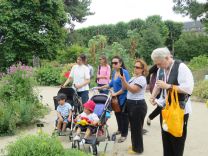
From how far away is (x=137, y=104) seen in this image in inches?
271

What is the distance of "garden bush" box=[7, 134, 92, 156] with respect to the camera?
17.3 feet

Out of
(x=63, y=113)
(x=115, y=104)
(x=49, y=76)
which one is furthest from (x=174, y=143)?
(x=49, y=76)

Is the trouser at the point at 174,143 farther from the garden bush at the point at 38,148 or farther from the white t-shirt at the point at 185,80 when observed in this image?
the garden bush at the point at 38,148

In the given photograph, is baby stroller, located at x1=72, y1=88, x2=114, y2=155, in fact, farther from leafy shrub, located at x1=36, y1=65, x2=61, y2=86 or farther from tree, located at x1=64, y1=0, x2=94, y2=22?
tree, located at x1=64, y1=0, x2=94, y2=22

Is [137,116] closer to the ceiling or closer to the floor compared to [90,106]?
closer to the floor

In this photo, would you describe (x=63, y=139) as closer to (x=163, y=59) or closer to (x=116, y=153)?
(x=116, y=153)

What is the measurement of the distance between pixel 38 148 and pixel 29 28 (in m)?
18.5

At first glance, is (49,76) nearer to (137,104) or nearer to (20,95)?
(20,95)

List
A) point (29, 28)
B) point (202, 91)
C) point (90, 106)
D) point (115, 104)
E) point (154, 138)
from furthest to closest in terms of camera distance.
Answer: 1. point (29, 28)
2. point (202, 91)
3. point (154, 138)
4. point (115, 104)
5. point (90, 106)

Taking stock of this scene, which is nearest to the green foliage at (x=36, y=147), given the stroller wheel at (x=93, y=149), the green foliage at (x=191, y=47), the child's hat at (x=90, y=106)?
the stroller wheel at (x=93, y=149)

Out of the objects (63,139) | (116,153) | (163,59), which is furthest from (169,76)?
(63,139)

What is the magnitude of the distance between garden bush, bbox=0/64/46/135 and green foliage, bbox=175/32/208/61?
1338 inches

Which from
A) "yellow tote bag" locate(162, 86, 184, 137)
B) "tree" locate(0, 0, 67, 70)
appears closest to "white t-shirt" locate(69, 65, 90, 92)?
"yellow tote bag" locate(162, 86, 184, 137)

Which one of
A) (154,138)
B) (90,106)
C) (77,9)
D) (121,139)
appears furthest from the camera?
(77,9)
